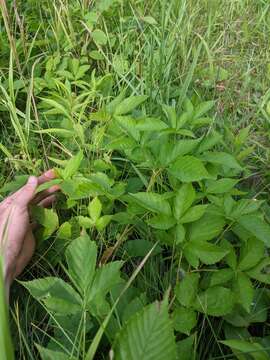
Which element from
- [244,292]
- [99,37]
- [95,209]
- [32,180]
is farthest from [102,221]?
[99,37]

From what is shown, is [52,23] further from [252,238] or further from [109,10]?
[252,238]

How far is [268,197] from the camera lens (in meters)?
1.31

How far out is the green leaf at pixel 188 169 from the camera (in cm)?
100

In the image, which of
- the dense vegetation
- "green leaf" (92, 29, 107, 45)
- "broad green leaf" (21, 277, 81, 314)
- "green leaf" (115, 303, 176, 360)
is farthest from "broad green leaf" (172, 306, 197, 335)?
"green leaf" (92, 29, 107, 45)

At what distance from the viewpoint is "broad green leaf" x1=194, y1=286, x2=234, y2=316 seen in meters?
0.91

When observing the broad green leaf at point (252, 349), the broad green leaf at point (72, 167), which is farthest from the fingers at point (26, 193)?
the broad green leaf at point (252, 349)

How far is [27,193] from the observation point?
118cm

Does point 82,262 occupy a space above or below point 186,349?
above

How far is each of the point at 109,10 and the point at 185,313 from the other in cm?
140

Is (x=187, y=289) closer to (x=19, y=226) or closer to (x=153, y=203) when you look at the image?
(x=153, y=203)

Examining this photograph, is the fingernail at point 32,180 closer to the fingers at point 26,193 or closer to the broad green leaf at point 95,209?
the fingers at point 26,193

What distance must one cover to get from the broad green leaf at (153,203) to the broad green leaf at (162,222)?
14 mm

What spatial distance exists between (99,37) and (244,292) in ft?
3.88

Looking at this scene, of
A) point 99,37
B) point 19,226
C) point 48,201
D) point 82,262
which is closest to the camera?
point 82,262
